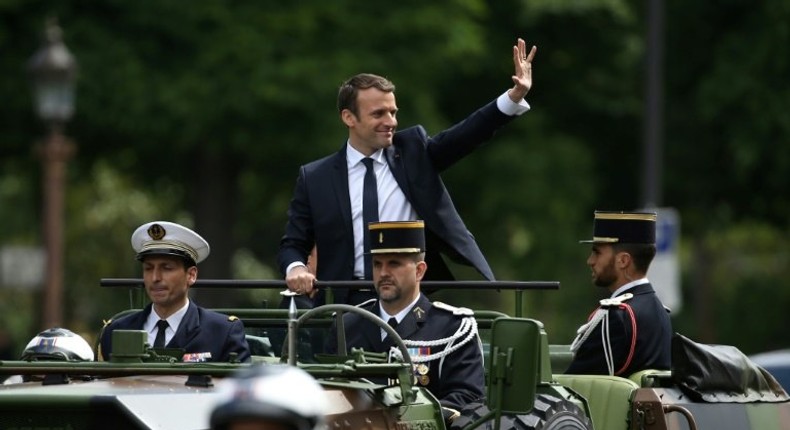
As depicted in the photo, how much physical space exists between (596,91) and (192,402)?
21054mm

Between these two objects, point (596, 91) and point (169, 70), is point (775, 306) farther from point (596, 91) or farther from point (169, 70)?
point (169, 70)

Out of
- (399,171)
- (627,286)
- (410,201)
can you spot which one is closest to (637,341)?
(627,286)

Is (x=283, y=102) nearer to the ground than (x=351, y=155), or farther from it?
farther from it

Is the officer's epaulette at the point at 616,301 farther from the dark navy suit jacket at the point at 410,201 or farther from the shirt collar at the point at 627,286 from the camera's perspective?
the dark navy suit jacket at the point at 410,201

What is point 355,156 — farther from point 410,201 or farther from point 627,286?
point 627,286

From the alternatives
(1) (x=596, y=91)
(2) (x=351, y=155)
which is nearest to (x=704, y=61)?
(1) (x=596, y=91)

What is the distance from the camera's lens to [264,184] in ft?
88.0

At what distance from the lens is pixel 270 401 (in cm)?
457

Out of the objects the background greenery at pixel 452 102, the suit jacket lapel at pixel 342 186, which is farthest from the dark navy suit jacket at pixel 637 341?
the background greenery at pixel 452 102

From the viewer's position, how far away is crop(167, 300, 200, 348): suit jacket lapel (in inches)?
338

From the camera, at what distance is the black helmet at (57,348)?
26.8 ft

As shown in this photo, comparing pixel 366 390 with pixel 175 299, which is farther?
pixel 175 299

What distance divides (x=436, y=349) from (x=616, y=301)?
1.54m

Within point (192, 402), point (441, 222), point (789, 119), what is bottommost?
Answer: point (192, 402)
